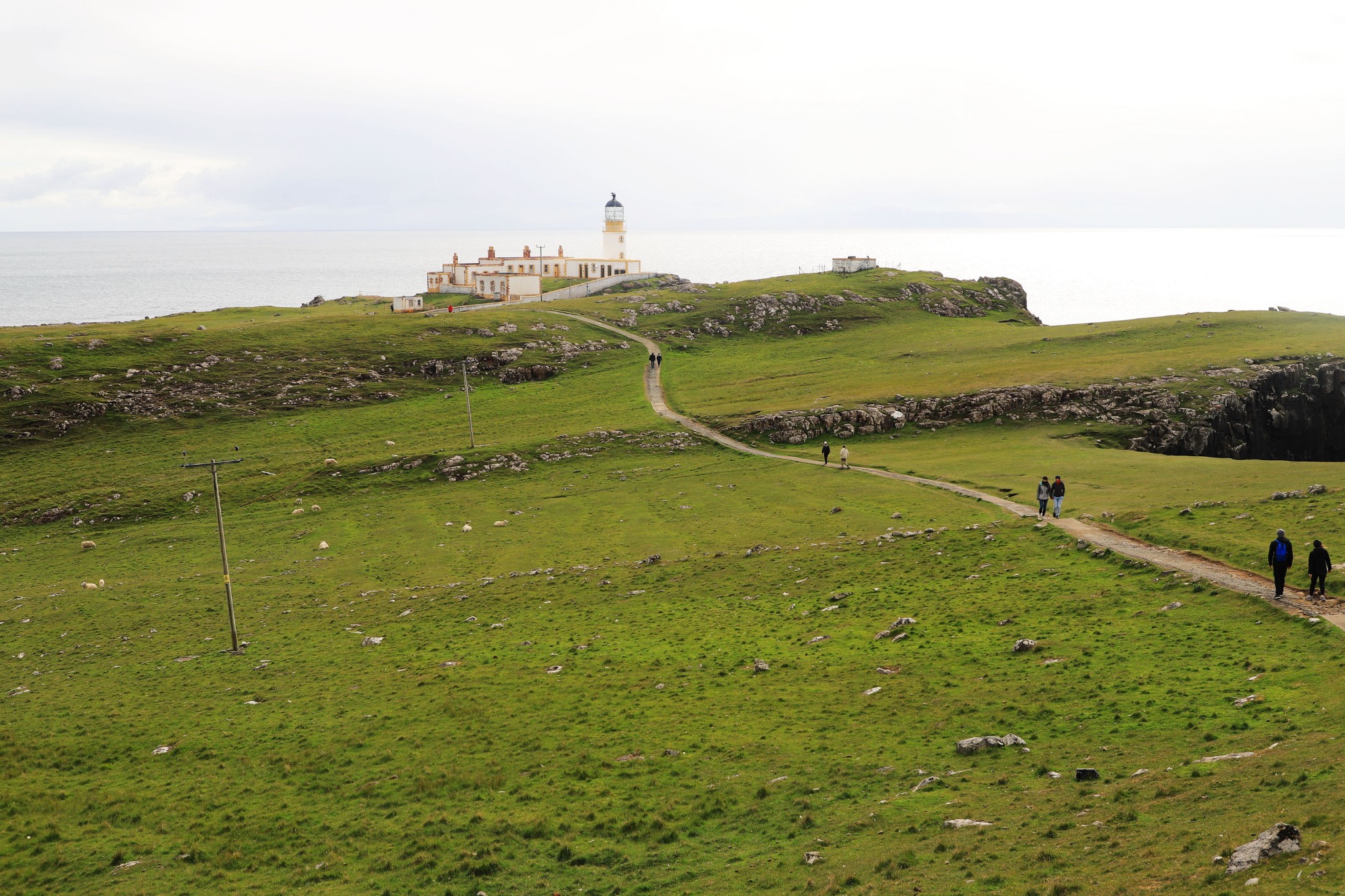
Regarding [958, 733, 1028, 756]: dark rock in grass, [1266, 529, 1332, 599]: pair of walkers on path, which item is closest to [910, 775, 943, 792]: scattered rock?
[958, 733, 1028, 756]: dark rock in grass

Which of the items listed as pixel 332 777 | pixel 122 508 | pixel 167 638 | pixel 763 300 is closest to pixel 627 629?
pixel 332 777

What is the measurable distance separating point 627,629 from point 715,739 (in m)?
12.1

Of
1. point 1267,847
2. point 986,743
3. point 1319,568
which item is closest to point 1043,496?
point 1319,568

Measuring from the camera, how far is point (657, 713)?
30344 millimetres

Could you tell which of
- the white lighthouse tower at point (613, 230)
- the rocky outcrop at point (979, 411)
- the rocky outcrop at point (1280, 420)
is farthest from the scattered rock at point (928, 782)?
the white lighthouse tower at point (613, 230)

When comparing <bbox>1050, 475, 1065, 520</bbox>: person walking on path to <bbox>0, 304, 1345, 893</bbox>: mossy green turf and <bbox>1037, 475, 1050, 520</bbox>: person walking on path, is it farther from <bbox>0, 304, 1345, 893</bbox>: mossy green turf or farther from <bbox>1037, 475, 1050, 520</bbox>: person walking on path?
<bbox>0, 304, 1345, 893</bbox>: mossy green turf

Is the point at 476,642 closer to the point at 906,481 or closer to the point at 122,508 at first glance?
the point at 906,481

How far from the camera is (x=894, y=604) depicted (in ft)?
125

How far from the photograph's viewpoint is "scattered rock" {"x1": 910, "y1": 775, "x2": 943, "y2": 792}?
2273 cm

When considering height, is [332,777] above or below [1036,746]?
below

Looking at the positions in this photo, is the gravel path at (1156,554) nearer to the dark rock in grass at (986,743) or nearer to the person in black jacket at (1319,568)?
the person in black jacket at (1319,568)

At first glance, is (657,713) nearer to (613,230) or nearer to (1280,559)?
(1280,559)

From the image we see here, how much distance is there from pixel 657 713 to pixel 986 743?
35.0 feet

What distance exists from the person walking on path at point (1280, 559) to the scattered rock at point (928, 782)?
15.7m
